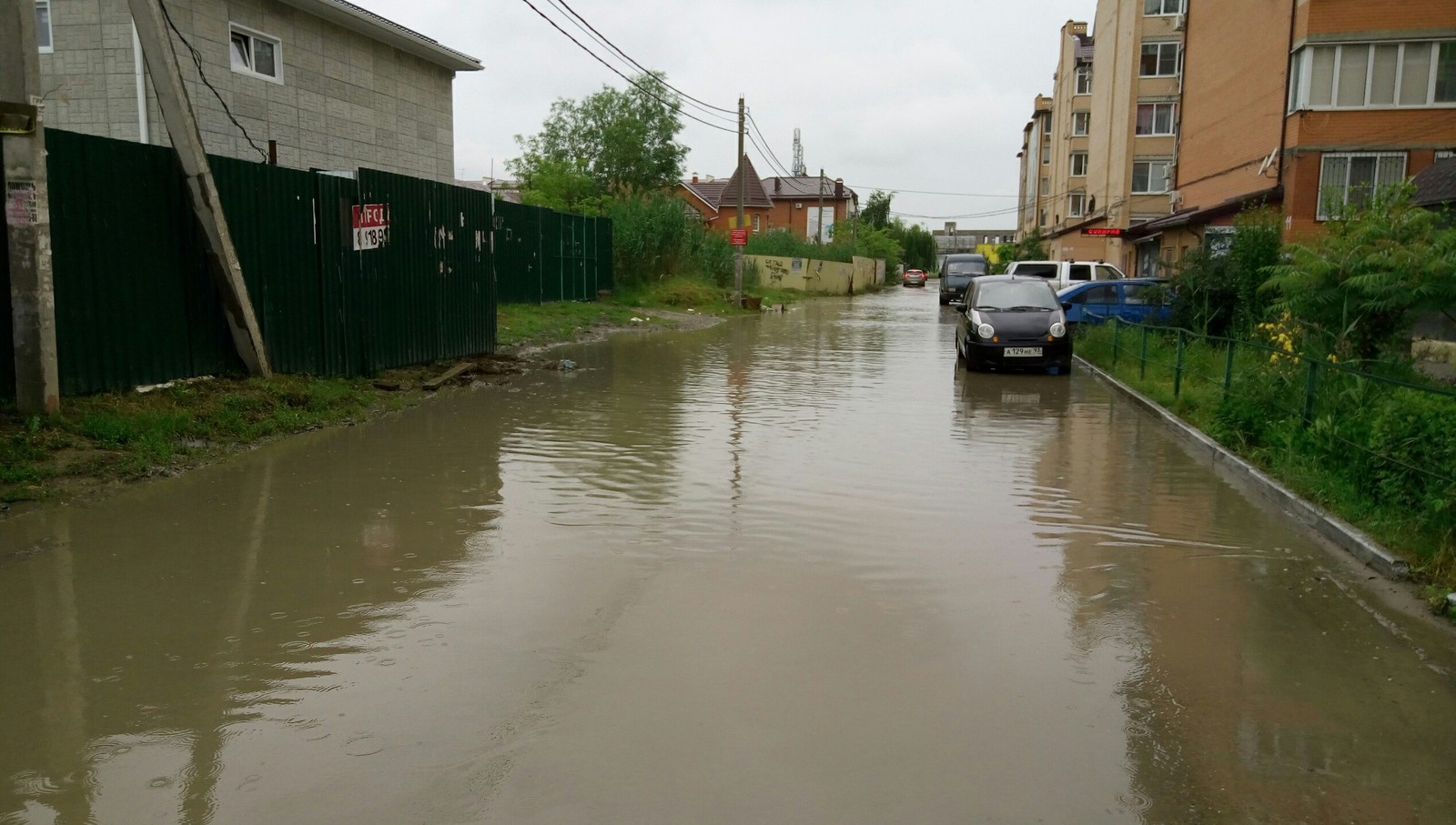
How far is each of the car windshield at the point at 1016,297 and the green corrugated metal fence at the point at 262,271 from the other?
27.0ft

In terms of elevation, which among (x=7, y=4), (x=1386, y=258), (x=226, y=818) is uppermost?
(x=7, y=4)

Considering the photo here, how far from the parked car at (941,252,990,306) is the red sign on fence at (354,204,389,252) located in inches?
1296

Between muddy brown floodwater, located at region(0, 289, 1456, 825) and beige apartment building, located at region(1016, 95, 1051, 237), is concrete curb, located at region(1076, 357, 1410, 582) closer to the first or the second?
muddy brown floodwater, located at region(0, 289, 1456, 825)

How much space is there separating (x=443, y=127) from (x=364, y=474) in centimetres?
1906

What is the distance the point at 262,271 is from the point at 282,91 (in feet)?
31.8

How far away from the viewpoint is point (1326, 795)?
382 centimetres

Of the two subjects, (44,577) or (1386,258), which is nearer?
(44,577)

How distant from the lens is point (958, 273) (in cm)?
4562

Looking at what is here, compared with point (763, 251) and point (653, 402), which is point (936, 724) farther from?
point (763, 251)

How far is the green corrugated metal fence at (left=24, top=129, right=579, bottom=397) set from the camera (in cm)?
966

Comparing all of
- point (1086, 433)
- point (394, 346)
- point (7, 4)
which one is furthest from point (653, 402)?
point (7, 4)

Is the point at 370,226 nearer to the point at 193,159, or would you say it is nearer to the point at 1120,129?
the point at 193,159

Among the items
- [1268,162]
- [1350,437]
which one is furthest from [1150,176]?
[1350,437]

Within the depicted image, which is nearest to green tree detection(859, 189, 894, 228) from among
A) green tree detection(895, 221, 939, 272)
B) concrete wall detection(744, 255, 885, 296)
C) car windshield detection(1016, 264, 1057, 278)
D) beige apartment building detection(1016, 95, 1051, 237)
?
green tree detection(895, 221, 939, 272)
